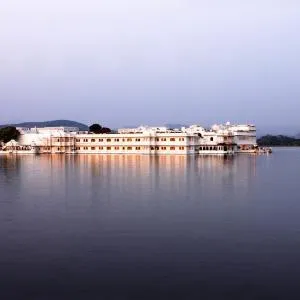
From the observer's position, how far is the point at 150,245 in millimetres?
12703

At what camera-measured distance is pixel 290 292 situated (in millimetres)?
9359

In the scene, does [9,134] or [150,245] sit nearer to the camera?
[150,245]

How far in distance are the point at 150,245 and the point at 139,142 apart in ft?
192

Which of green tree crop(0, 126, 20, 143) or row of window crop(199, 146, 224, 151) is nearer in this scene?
row of window crop(199, 146, 224, 151)

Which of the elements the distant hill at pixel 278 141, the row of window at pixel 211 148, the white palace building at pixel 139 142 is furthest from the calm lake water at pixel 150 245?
the distant hill at pixel 278 141

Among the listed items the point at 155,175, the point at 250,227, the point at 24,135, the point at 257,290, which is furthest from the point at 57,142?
the point at 257,290

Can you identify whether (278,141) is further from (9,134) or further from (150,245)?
(150,245)

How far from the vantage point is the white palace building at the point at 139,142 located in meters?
69.9

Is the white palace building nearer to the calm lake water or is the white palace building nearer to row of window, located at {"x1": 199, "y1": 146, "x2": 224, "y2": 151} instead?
row of window, located at {"x1": 199, "y1": 146, "x2": 224, "y2": 151}

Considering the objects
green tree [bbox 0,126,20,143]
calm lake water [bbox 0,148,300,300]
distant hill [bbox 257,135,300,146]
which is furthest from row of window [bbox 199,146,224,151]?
distant hill [bbox 257,135,300,146]

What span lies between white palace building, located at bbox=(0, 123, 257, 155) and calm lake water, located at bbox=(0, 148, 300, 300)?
46389mm

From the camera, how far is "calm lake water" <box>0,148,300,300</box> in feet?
31.8

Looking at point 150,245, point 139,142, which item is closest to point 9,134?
point 139,142

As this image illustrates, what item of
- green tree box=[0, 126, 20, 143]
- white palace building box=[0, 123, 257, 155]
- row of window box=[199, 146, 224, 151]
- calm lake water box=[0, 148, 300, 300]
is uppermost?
green tree box=[0, 126, 20, 143]
